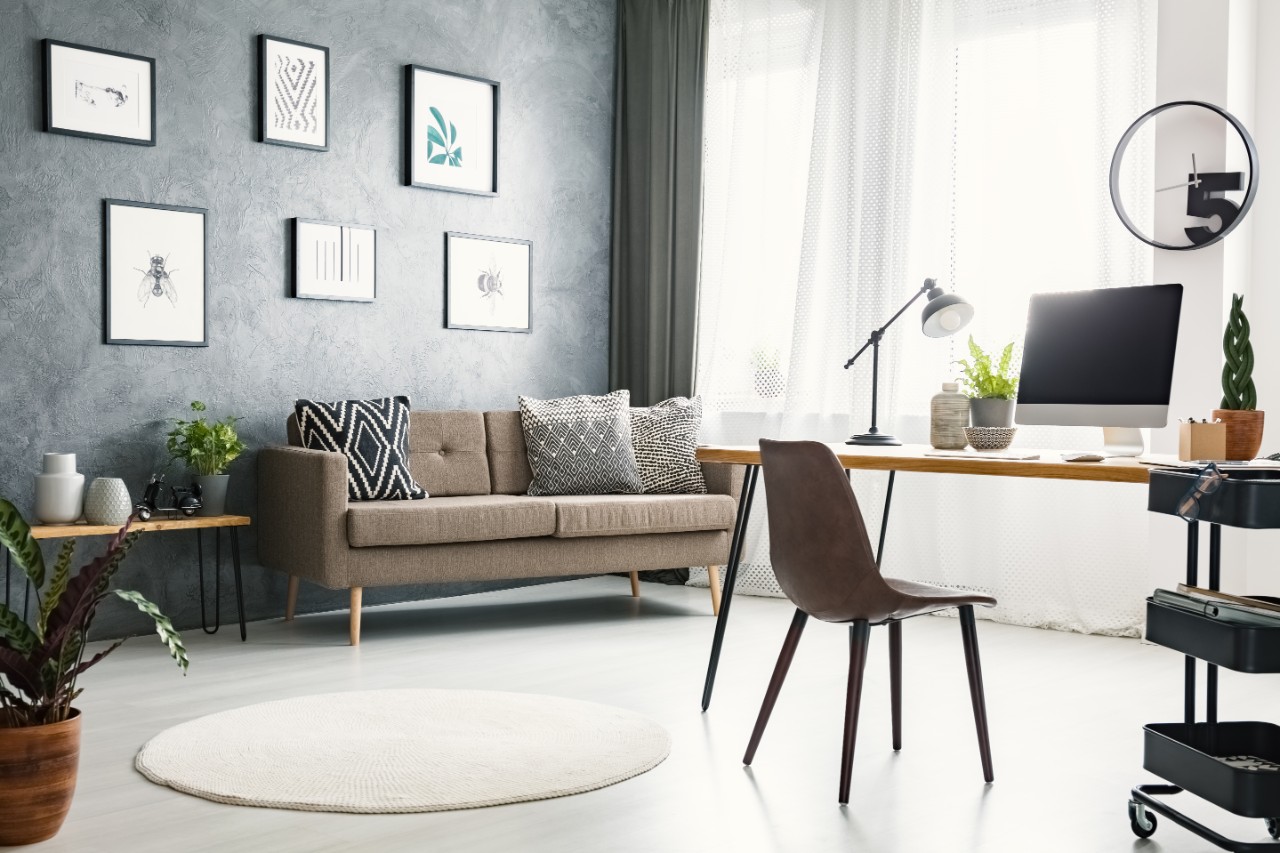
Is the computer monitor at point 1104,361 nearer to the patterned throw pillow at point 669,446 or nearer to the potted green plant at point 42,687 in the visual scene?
the patterned throw pillow at point 669,446

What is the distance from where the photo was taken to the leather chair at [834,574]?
2.73 meters

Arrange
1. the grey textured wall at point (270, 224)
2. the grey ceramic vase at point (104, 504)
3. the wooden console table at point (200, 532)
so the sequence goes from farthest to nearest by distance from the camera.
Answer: the grey textured wall at point (270, 224), the grey ceramic vase at point (104, 504), the wooden console table at point (200, 532)

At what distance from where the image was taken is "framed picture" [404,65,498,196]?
5.43 meters

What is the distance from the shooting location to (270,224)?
4.98m

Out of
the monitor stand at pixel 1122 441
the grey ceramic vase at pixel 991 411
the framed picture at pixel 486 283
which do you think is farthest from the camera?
the framed picture at pixel 486 283

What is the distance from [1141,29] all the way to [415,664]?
3.32m

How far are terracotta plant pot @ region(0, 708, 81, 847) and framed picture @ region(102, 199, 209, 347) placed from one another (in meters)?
2.40

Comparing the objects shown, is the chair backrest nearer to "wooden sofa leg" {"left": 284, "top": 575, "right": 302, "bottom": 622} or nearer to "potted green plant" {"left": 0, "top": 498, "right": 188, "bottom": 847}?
"potted green plant" {"left": 0, "top": 498, "right": 188, "bottom": 847}

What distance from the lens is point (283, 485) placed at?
185 inches

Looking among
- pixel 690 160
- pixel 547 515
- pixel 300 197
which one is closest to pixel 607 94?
pixel 690 160

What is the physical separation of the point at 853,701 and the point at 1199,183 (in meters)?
2.65

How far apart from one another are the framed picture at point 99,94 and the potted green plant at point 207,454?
0.98m

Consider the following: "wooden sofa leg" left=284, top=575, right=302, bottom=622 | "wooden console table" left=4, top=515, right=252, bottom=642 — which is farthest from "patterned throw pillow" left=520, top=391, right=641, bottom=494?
"wooden console table" left=4, top=515, right=252, bottom=642

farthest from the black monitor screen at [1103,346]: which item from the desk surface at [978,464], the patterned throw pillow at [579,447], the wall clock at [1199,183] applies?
the patterned throw pillow at [579,447]
